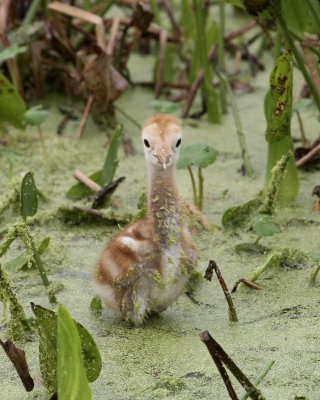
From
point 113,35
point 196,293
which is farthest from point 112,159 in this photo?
point 113,35

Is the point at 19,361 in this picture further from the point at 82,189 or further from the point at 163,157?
the point at 82,189

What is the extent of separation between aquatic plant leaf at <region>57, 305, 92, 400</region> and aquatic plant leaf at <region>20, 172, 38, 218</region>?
0.66 metres

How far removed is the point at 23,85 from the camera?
3.96 metres

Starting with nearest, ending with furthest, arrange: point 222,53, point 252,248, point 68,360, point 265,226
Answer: point 68,360 → point 265,226 → point 252,248 → point 222,53

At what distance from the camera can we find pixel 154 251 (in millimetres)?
2170

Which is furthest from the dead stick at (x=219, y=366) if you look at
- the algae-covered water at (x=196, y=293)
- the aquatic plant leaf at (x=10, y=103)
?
the aquatic plant leaf at (x=10, y=103)

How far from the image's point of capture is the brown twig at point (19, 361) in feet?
5.79

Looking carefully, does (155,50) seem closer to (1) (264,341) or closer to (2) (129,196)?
(2) (129,196)

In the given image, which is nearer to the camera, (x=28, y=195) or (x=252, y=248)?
(x=28, y=195)

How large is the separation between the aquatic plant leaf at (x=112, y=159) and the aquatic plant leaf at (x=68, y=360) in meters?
1.46

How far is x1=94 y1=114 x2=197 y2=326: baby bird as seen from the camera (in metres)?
2.15

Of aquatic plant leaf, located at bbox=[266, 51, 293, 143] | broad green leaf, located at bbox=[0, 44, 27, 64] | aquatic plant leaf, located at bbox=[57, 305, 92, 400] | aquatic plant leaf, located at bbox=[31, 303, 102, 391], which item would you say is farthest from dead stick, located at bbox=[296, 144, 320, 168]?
aquatic plant leaf, located at bbox=[57, 305, 92, 400]

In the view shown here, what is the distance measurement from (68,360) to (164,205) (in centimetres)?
80

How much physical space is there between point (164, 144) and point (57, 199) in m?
1.05
